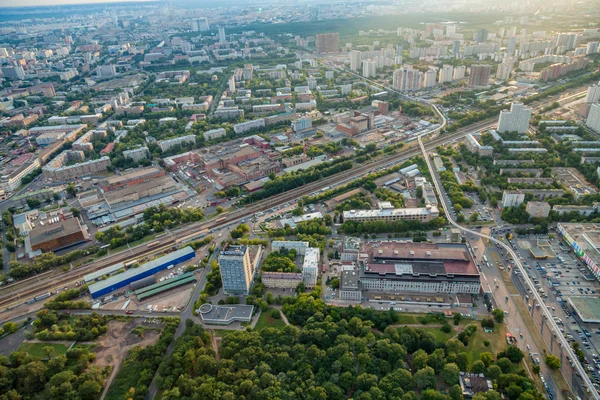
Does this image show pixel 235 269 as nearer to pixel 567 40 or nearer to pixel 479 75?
pixel 479 75

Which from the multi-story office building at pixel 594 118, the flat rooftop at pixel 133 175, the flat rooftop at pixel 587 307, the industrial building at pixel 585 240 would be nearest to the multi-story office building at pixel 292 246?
the flat rooftop at pixel 587 307

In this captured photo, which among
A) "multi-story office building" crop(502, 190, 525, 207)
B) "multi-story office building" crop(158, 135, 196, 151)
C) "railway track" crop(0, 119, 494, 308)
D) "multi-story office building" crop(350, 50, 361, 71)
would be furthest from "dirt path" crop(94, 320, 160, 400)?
"multi-story office building" crop(350, 50, 361, 71)

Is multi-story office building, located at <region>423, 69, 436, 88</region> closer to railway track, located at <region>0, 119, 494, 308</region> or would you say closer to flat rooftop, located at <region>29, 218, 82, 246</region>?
railway track, located at <region>0, 119, 494, 308</region>

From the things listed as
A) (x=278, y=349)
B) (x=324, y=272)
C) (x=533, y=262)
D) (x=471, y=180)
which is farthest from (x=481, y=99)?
(x=278, y=349)

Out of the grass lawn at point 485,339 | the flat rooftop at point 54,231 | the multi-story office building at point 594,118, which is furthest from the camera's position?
the multi-story office building at point 594,118

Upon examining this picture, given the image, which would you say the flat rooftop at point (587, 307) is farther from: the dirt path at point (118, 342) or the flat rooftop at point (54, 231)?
the flat rooftop at point (54, 231)
